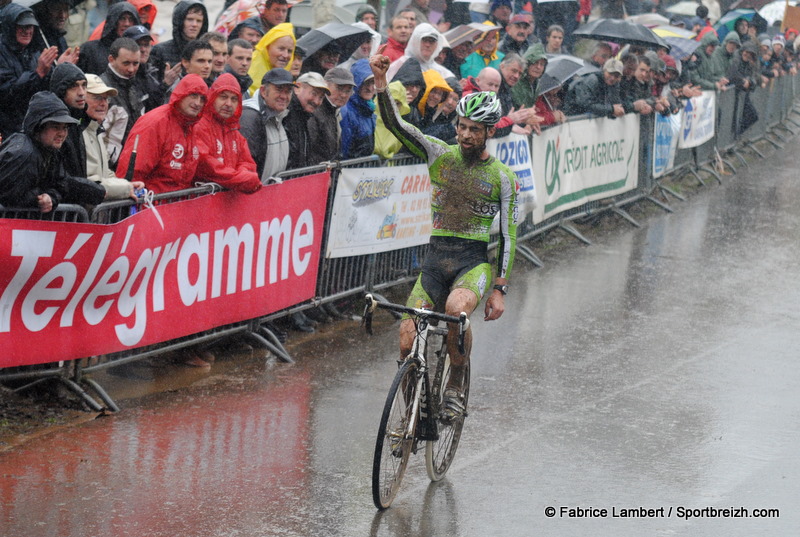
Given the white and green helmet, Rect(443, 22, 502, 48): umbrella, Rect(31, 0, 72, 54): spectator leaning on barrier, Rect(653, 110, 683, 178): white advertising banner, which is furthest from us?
Rect(653, 110, 683, 178): white advertising banner

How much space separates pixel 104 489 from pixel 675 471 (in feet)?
12.1

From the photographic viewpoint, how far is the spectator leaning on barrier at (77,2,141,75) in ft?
33.6

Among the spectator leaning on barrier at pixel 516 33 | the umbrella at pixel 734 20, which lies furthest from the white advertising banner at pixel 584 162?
the umbrella at pixel 734 20

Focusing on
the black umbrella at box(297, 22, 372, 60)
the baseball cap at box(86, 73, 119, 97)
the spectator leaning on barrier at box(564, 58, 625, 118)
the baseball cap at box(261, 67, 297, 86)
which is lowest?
the spectator leaning on barrier at box(564, 58, 625, 118)

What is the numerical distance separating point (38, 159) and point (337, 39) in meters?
5.10

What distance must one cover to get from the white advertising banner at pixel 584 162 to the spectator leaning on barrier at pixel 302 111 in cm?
472

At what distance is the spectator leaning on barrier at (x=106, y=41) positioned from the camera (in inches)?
403

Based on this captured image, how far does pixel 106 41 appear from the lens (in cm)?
1035

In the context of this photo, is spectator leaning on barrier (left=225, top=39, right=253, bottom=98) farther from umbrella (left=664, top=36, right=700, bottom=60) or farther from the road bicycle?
umbrella (left=664, top=36, right=700, bottom=60)

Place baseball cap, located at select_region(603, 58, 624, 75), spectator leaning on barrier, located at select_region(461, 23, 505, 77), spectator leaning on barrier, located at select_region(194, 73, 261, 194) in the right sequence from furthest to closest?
baseball cap, located at select_region(603, 58, 624, 75) → spectator leaning on barrier, located at select_region(461, 23, 505, 77) → spectator leaning on barrier, located at select_region(194, 73, 261, 194)

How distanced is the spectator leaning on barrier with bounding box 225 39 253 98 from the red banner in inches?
45.6

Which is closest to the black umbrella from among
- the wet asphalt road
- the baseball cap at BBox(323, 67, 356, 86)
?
the baseball cap at BBox(323, 67, 356, 86)

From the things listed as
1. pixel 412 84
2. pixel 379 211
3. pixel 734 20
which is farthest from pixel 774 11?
pixel 379 211

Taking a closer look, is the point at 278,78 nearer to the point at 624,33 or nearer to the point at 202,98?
the point at 202,98
